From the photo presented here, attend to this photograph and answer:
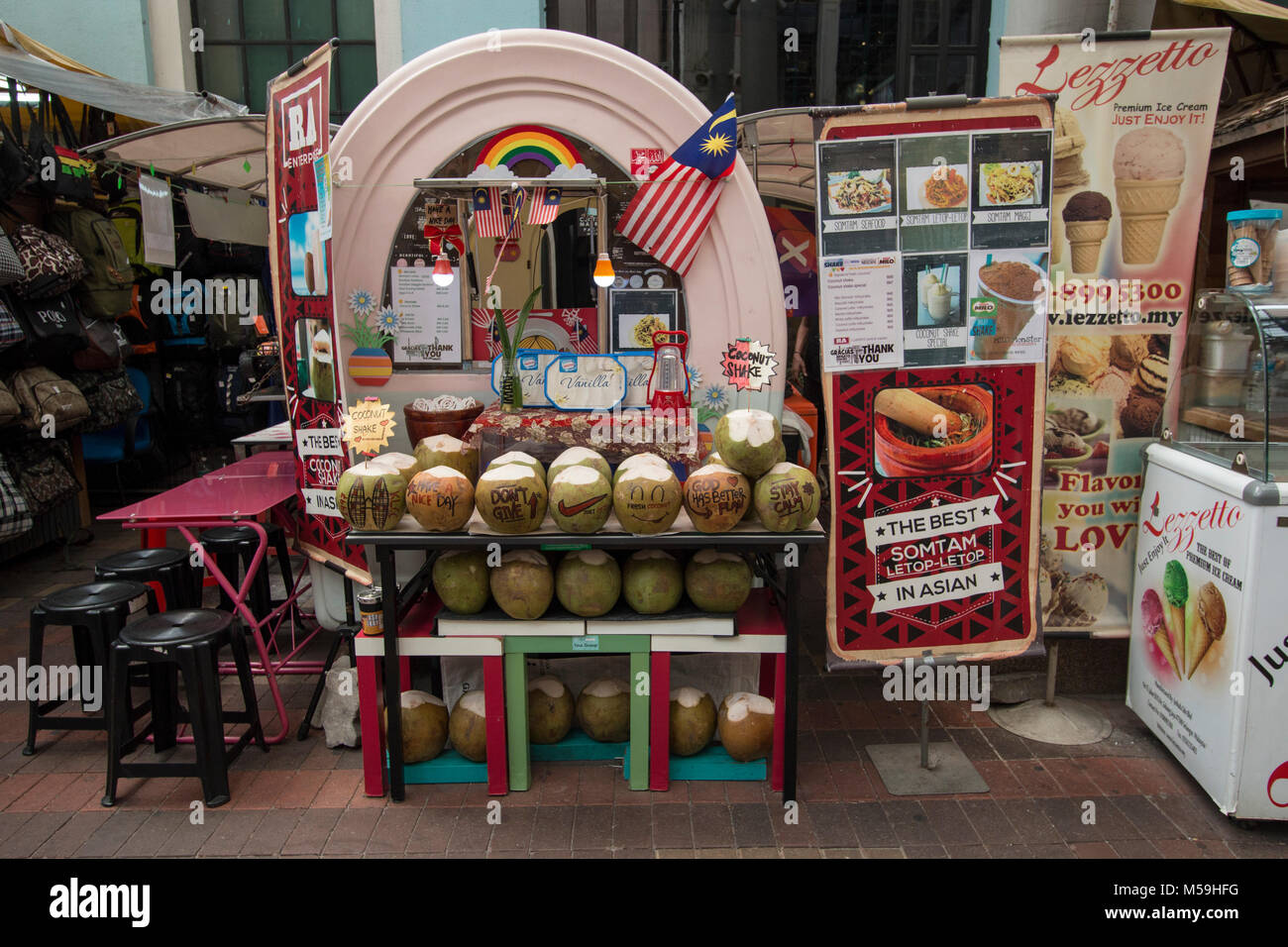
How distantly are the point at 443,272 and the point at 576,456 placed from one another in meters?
1.44

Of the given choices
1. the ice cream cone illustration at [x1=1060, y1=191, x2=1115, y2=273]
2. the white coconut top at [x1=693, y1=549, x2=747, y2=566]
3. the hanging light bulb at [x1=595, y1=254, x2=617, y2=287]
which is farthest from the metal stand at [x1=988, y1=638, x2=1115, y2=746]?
the hanging light bulb at [x1=595, y1=254, x2=617, y2=287]

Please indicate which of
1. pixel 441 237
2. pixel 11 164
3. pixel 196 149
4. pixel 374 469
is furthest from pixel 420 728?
pixel 11 164

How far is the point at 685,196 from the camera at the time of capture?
15.2ft

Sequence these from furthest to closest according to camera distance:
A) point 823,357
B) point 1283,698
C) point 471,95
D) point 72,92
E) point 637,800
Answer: point 72,92 < point 471,95 < point 823,357 < point 637,800 < point 1283,698

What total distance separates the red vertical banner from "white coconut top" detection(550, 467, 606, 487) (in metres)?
1.50

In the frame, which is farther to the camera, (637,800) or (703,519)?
(637,800)

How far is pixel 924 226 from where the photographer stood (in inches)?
168

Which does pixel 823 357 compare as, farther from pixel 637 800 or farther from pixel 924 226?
pixel 637 800

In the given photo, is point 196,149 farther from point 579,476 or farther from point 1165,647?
point 1165,647

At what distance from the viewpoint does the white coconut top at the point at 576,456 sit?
4.02 meters

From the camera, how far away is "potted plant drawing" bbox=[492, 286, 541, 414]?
4723mm

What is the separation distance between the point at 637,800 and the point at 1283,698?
285cm

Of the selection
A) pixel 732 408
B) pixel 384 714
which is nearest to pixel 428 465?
pixel 384 714

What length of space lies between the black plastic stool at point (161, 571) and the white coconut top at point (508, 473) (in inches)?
97.3
